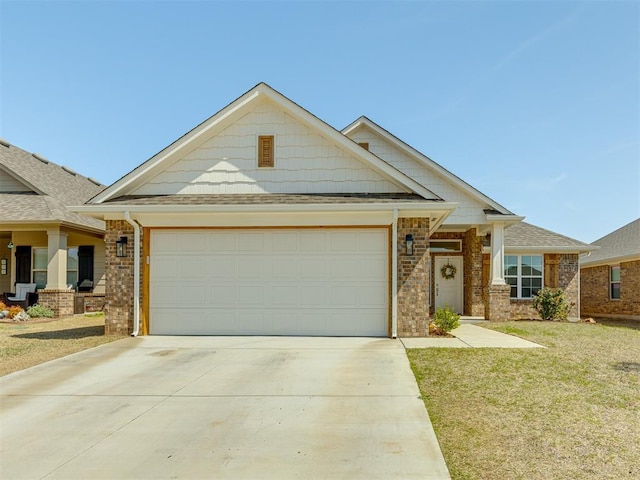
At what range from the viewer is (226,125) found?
11656 mm

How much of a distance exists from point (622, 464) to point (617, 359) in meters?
5.51

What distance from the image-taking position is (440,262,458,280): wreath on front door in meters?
19.0

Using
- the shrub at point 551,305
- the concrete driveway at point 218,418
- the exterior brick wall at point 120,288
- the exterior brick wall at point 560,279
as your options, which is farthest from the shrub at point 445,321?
the exterior brick wall at point 560,279

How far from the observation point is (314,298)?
1102cm

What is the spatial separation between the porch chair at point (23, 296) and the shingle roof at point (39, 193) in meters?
2.92

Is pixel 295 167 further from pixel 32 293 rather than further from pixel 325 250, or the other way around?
pixel 32 293

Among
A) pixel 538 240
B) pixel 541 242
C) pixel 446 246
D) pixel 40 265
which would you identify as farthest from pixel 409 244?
pixel 40 265

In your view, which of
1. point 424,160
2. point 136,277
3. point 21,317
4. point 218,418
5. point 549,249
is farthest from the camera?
point 549,249

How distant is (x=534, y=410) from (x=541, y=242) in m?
14.6

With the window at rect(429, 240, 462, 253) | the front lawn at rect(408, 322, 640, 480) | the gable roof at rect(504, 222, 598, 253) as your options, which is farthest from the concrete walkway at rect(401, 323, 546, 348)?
the gable roof at rect(504, 222, 598, 253)

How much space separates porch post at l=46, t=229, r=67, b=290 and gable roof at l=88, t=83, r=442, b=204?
6.85 meters

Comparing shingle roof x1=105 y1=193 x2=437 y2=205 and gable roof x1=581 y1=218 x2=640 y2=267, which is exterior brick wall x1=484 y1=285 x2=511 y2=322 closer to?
gable roof x1=581 y1=218 x2=640 y2=267

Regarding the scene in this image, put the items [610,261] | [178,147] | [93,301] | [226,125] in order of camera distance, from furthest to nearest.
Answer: [610,261] < [93,301] < [226,125] < [178,147]

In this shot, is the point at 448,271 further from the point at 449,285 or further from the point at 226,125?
the point at 226,125
